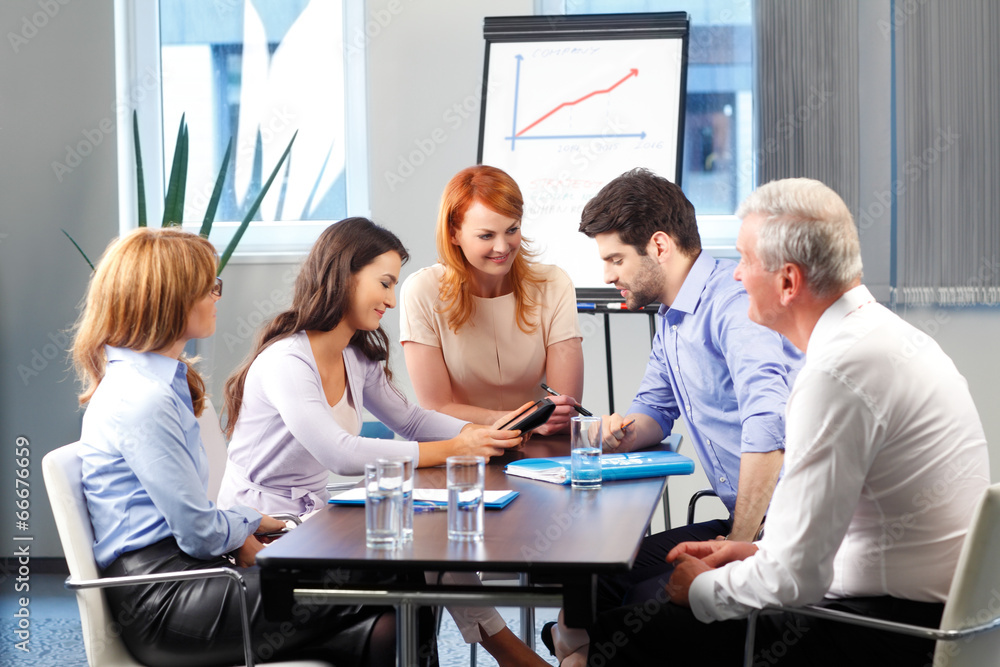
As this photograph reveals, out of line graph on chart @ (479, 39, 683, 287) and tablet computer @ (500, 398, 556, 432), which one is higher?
line graph on chart @ (479, 39, 683, 287)

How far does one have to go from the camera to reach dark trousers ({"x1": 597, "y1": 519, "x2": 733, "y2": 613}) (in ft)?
6.35

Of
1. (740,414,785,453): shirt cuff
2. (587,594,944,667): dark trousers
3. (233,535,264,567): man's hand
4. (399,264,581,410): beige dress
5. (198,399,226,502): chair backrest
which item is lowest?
(587,594,944,667): dark trousers

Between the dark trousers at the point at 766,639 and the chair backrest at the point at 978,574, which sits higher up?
the chair backrest at the point at 978,574

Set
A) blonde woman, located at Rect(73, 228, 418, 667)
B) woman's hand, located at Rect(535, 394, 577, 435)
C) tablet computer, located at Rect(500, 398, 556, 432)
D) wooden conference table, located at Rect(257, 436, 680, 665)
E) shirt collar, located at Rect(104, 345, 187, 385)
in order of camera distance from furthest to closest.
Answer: woman's hand, located at Rect(535, 394, 577, 435)
tablet computer, located at Rect(500, 398, 556, 432)
shirt collar, located at Rect(104, 345, 187, 385)
blonde woman, located at Rect(73, 228, 418, 667)
wooden conference table, located at Rect(257, 436, 680, 665)

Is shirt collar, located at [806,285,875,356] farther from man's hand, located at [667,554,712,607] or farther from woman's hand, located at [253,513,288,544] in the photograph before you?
woman's hand, located at [253,513,288,544]

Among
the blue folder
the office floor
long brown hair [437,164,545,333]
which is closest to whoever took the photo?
the blue folder

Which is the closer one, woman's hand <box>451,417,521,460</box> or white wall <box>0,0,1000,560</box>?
woman's hand <box>451,417,521,460</box>

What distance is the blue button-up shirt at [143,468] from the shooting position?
1.65 metres

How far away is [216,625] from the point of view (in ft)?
5.29

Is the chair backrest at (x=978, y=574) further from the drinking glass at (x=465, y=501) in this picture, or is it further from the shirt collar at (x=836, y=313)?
the drinking glass at (x=465, y=501)

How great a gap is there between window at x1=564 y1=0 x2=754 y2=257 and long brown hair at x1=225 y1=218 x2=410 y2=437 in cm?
219

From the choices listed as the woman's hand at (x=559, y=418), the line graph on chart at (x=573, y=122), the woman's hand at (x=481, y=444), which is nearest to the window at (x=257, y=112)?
the line graph on chart at (x=573, y=122)

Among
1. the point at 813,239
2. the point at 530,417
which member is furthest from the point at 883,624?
the point at 530,417

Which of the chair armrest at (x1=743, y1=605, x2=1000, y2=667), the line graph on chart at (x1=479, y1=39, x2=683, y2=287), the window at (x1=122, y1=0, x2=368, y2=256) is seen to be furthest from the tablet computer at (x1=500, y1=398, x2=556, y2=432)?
the window at (x1=122, y1=0, x2=368, y2=256)
